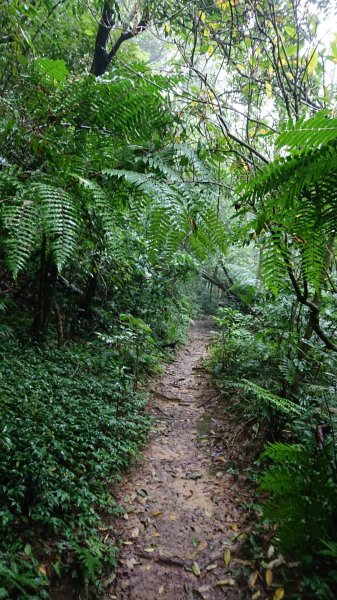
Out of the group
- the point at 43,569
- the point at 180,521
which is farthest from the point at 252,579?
the point at 43,569

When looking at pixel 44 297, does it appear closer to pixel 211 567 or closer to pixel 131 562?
pixel 131 562

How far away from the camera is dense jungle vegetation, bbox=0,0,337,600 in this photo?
1.36m

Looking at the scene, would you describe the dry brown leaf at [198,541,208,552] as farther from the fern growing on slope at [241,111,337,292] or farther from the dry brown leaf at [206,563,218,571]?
the fern growing on slope at [241,111,337,292]

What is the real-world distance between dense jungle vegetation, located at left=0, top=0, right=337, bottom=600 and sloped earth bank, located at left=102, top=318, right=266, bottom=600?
22 cm

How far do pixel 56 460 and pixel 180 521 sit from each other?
1254mm

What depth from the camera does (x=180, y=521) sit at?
127 inches

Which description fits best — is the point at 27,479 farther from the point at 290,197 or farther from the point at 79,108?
the point at 290,197

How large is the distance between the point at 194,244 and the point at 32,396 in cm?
290

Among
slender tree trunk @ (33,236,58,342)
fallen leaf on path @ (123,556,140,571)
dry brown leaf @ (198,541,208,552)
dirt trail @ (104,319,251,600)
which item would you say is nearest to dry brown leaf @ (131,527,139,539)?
dirt trail @ (104,319,251,600)

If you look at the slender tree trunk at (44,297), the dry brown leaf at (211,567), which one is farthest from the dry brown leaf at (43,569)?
the slender tree trunk at (44,297)

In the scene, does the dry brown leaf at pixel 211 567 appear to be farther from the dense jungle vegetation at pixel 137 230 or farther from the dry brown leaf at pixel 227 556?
the dense jungle vegetation at pixel 137 230

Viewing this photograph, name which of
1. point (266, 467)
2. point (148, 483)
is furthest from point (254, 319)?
point (148, 483)

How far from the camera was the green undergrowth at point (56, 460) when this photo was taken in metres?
2.42

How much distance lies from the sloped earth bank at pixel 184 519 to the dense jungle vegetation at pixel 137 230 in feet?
0.72
